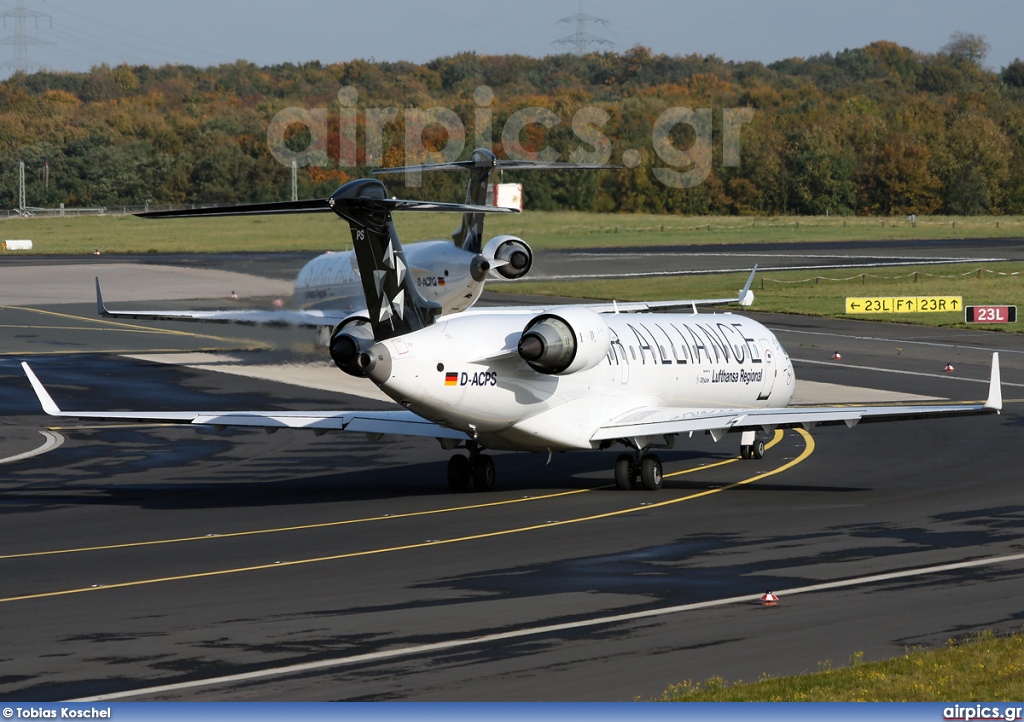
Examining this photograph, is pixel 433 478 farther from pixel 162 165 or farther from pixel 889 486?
pixel 162 165

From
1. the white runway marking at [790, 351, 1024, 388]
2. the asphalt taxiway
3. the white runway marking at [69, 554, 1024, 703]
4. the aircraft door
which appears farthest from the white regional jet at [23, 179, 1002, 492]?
the white runway marking at [790, 351, 1024, 388]

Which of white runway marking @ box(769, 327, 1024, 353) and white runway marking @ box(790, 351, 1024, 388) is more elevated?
white runway marking @ box(769, 327, 1024, 353)

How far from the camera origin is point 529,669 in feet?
53.6

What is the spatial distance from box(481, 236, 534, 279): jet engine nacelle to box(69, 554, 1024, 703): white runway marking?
29069mm

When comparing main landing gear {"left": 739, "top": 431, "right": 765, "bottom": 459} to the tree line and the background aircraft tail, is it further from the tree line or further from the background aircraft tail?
the tree line

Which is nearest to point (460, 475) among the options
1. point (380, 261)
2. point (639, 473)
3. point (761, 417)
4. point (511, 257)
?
point (639, 473)

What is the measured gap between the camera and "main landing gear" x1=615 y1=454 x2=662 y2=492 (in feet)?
104

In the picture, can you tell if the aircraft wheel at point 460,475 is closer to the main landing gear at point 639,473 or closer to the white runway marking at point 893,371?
the main landing gear at point 639,473

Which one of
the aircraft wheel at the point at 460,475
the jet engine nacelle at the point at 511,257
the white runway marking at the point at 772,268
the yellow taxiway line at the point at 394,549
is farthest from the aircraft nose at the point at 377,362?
the white runway marking at the point at 772,268

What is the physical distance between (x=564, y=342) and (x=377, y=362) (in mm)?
4277

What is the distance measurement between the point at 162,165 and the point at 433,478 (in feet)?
341

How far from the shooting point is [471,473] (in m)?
31.9

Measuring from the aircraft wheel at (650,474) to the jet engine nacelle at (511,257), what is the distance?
1945cm

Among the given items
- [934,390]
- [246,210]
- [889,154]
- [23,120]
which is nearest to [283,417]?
[246,210]
